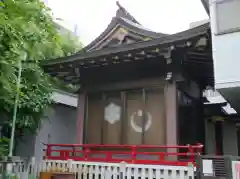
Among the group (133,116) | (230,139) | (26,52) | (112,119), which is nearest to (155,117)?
(133,116)

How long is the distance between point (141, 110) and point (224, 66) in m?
2.46

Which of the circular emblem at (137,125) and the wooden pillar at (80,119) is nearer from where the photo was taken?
the circular emblem at (137,125)

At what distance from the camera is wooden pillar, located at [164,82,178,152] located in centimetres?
748

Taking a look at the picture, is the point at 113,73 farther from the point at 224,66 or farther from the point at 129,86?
the point at 224,66

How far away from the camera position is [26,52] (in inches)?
286

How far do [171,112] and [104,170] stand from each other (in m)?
2.23

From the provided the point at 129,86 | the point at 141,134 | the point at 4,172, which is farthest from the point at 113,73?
the point at 4,172

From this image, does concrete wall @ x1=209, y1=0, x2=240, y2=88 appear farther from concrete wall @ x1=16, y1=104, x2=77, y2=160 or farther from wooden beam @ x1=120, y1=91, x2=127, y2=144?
concrete wall @ x1=16, y1=104, x2=77, y2=160

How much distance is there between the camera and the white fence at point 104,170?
6199mm

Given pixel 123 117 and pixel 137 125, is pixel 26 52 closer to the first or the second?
pixel 123 117

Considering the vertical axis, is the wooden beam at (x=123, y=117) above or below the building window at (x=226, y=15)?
below

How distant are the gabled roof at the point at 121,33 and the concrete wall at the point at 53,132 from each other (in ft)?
9.76

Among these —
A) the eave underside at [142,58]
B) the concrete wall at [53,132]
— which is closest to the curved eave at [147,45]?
the eave underside at [142,58]

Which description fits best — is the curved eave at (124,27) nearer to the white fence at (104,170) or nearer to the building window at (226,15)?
the building window at (226,15)
